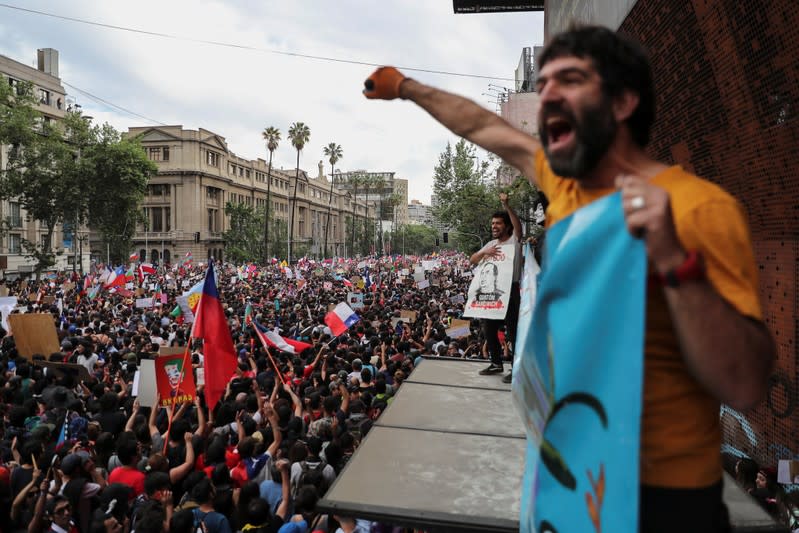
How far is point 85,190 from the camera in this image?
40.0m

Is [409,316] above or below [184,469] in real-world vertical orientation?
above

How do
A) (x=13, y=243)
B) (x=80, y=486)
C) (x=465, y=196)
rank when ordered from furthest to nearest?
(x=13, y=243) < (x=465, y=196) < (x=80, y=486)

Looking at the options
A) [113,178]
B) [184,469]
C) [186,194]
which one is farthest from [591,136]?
[186,194]

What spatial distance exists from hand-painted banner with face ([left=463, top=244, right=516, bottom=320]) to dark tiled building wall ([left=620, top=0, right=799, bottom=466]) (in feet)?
7.04

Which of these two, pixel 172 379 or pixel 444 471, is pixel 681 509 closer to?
pixel 444 471

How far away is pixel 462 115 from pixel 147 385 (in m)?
6.78

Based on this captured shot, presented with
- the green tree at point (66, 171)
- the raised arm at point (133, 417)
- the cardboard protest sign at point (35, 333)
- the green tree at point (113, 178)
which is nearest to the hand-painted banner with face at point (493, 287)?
the raised arm at point (133, 417)

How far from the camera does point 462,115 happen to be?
2207mm

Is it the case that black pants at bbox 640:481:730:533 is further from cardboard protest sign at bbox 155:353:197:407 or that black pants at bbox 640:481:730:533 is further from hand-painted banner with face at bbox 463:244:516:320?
cardboard protest sign at bbox 155:353:197:407

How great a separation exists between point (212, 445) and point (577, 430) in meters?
4.99

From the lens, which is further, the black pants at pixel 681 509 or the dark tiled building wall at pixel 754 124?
the dark tiled building wall at pixel 754 124

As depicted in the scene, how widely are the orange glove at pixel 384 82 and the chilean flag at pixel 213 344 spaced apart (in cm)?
530

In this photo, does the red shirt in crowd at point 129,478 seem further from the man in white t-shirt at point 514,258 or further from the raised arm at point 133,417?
the man in white t-shirt at point 514,258

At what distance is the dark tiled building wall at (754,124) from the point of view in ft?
13.6
